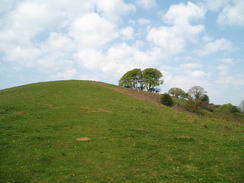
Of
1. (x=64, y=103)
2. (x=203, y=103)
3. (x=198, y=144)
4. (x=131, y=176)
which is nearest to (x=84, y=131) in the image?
(x=131, y=176)

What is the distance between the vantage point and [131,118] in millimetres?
24562

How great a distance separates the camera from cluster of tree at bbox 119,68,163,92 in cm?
9562

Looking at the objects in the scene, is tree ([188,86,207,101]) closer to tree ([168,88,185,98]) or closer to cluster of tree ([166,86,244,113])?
cluster of tree ([166,86,244,113])

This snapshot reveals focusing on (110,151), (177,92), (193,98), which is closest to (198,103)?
(193,98)

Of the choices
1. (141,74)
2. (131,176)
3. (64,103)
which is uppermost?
(141,74)

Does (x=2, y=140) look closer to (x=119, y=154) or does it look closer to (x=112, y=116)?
(x=119, y=154)

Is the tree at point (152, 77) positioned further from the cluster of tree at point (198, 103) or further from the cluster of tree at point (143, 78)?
the cluster of tree at point (198, 103)

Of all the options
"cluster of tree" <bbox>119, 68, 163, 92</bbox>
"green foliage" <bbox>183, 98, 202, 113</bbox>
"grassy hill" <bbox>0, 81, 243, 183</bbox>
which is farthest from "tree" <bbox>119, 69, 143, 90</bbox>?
"grassy hill" <bbox>0, 81, 243, 183</bbox>

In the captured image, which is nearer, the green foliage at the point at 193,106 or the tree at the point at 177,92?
the green foliage at the point at 193,106

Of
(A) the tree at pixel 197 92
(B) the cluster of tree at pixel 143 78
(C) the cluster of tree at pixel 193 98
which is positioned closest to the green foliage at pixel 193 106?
(C) the cluster of tree at pixel 193 98

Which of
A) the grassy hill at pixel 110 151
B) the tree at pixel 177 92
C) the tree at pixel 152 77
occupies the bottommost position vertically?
the grassy hill at pixel 110 151

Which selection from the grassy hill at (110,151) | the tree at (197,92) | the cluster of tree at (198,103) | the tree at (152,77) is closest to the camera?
the grassy hill at (110,151)

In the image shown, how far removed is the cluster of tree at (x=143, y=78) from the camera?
95.6 metres

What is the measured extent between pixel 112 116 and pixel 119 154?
11962 mm
